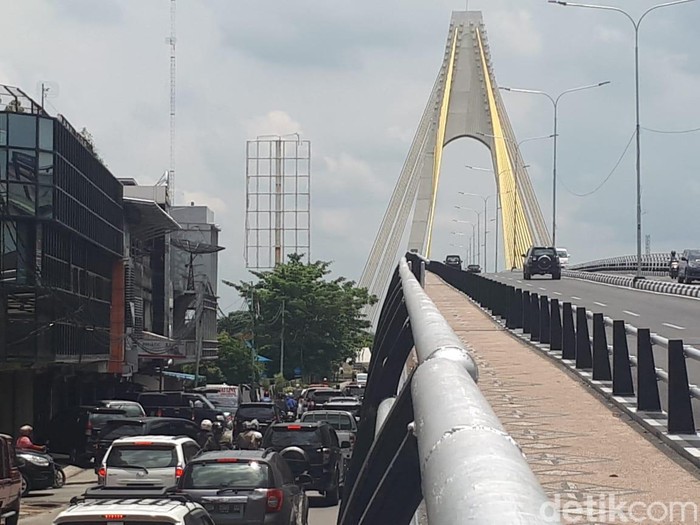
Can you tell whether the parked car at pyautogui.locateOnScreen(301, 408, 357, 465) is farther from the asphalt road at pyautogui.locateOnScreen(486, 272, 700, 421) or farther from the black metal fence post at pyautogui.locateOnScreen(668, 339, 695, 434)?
the black metal fence post at pyautogui.locateOnScreen(668, 339, 695, 434)

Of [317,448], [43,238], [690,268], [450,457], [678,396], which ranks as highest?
[43,238]

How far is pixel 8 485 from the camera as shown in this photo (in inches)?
748

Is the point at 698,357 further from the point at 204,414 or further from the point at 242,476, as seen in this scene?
the point at 204,414

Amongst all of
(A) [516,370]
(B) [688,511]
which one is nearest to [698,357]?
(B) [688,511]

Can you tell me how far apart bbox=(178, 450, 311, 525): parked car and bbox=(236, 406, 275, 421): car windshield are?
1933cm

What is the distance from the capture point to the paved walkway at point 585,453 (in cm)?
680

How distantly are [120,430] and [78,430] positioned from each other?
5.67m

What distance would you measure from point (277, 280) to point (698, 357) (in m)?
64.2

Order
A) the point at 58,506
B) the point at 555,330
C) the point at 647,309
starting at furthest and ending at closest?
the point at 647,309 → the point at 58,506 → the point at 555,330

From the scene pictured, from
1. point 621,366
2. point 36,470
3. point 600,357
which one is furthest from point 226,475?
point 36,470

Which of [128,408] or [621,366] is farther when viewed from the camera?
[128,408]

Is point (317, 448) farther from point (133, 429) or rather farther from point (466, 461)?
point (466, 461)

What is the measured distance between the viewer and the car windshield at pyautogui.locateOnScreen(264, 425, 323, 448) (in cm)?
2436

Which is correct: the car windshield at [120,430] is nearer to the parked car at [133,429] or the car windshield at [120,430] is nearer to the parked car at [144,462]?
the parked car at [133,429]
